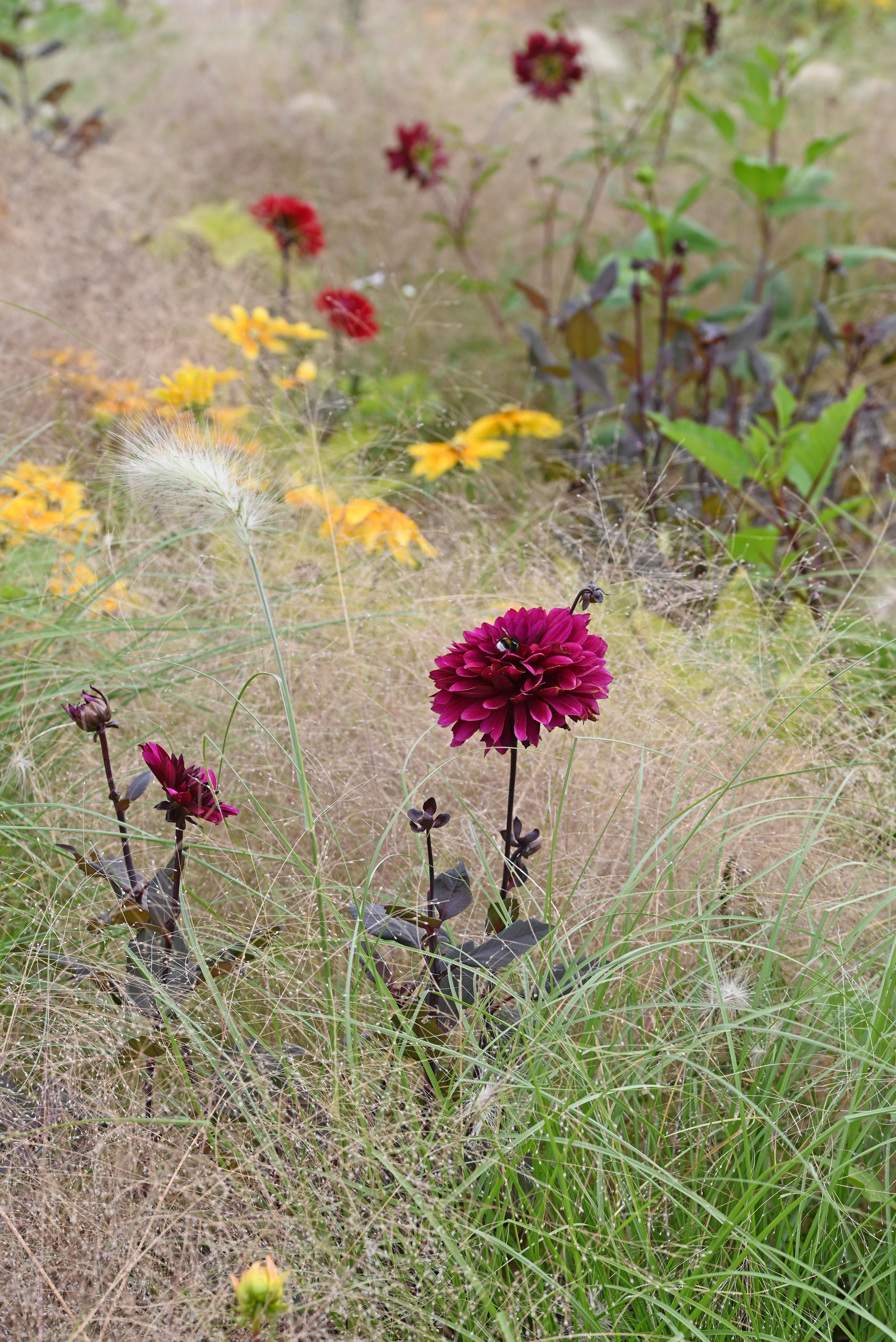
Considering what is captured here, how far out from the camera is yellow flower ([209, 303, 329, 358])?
2.05m

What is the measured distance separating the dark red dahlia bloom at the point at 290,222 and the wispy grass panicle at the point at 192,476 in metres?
1.24

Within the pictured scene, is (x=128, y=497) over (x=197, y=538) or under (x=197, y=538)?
under

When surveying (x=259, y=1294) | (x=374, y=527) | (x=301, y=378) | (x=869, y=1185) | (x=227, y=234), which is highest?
(x=227, y=234)

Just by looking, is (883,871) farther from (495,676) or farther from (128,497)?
(128,497)

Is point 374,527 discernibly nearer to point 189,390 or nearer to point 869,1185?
point 189,390

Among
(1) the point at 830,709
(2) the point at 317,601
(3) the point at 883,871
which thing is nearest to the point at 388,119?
(2) the point at 317,601

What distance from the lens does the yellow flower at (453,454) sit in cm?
178

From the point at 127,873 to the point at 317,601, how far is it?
675mm

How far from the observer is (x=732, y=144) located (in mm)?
2494

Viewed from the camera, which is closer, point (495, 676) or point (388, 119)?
point (495, 676)

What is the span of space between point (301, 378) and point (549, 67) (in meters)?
1.28

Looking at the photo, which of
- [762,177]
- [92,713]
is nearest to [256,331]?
[762,177]

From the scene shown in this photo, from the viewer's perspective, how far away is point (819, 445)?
1.77 metres

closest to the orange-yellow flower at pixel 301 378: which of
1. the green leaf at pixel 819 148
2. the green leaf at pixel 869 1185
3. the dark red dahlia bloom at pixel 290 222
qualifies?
the dark red dahlia bloom at pixel 290 222
